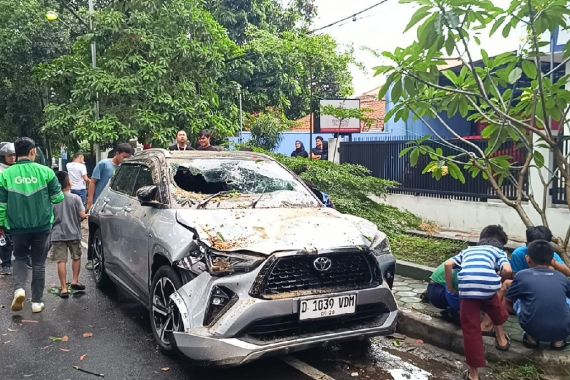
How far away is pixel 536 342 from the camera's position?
4.23m

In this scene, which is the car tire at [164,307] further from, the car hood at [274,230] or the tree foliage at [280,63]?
the tree foliage at [280,63]

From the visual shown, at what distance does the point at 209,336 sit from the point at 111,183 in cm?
347

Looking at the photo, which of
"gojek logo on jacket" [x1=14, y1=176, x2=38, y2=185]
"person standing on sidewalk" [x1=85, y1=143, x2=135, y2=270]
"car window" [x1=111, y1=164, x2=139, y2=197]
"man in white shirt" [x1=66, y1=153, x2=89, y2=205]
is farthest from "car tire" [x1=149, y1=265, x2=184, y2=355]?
"man in white shirt" [x1=66, y1=153, x2=89, y2=205]

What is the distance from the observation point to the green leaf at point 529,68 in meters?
4.85

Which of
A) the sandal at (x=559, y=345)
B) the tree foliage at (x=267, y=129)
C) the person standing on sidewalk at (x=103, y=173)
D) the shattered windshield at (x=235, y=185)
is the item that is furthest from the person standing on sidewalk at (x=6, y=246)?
the tree foliage at (x=267, y=129)

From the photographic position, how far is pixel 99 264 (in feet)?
21.4

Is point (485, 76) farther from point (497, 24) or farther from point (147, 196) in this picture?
point (147, 196)

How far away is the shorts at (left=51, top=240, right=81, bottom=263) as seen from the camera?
6.07 meters

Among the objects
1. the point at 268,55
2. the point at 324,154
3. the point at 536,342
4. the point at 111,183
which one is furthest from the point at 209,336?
the point at 268,55

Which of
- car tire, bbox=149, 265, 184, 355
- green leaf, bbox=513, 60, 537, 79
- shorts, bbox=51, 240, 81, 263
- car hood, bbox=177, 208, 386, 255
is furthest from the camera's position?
shorts, bbox=51, 240, 81, 263

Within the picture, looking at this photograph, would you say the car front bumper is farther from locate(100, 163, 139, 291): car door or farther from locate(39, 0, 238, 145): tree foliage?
locate(39, 0, 238, 145): tree foliage

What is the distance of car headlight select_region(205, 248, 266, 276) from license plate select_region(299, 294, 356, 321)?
0.44 meters

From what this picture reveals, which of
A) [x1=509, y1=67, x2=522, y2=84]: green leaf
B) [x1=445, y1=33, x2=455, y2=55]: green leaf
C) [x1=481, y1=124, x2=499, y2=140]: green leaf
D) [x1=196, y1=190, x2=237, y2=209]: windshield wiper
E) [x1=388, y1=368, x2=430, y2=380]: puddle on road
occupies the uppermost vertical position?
[x1=445, y1=33, x2=455, y2=55]: green leaf

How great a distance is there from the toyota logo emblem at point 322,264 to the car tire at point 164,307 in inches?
40.7
